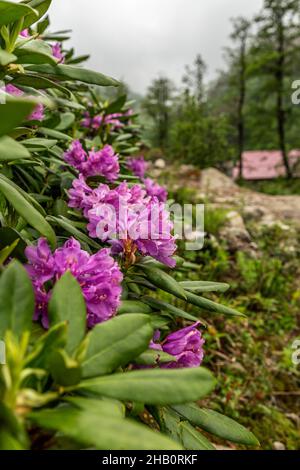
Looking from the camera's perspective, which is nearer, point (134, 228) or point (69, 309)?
point (69, 309)

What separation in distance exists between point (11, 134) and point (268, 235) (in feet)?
12.9

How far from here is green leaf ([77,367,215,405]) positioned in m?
0.53

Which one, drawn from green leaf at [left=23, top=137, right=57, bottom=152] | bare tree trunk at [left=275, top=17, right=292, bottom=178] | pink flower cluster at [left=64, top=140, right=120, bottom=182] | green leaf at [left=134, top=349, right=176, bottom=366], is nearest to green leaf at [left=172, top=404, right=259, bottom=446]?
green leaf at [left=134, top=349, right=176, bottom=366]

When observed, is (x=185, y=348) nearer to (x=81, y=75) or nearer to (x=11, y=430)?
(x=11, y=430)

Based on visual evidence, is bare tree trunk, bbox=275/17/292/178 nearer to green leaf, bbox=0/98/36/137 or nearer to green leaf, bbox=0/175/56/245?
green leaf, bbox=0/175/56/245

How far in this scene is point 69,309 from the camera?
63 centimetres

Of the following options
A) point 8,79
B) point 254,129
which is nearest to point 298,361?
point 8,79

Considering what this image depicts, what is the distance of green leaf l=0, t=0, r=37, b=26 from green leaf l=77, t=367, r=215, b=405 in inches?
25.3

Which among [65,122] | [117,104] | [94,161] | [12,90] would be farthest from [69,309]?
[117,104]

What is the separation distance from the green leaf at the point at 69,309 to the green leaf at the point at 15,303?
36 millimetres

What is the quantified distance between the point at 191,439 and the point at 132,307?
0.32 m

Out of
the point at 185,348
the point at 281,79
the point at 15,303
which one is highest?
the point at 281,79

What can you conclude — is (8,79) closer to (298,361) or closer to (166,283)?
(166,283)

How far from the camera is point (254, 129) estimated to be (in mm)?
17656
